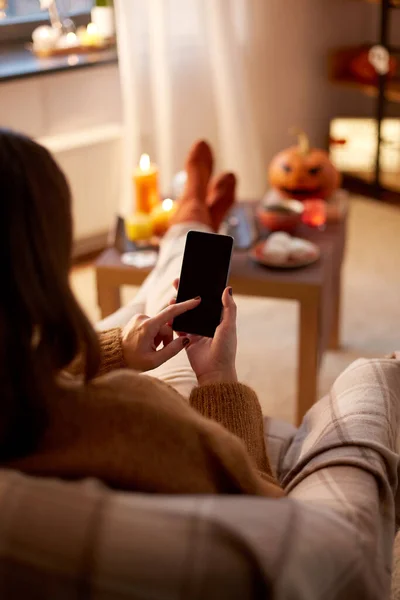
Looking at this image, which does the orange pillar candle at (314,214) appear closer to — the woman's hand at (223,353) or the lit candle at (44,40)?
the woman's hand at (223,353)

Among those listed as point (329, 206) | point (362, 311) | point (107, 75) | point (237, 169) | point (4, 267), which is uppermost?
point (4, 267)

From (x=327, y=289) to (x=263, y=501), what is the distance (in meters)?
1.21

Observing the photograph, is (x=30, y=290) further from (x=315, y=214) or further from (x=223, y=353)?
(x=315, y=214)

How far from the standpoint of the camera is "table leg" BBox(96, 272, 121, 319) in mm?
1870

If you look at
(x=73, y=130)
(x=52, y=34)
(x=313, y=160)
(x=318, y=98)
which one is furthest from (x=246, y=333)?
(x=318, y=98)

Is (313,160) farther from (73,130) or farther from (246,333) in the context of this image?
(73,130)

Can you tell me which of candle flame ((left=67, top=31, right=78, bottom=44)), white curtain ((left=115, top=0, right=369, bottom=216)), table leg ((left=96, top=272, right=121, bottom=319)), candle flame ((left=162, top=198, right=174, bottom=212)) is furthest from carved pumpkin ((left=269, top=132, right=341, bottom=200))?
candle flame ((left=67, top=31, right=78, bottom=44))

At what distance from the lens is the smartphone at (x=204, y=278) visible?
1.11m

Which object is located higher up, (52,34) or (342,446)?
(52,34)

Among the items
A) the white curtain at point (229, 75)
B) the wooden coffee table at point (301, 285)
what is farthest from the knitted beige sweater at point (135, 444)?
the white curtain at point (229, 75)

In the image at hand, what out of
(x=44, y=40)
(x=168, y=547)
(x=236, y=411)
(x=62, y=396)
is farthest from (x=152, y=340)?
(x=44, y=40)

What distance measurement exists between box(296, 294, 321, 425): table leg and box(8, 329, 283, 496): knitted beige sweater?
996mm

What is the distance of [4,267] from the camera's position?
2.00 ft

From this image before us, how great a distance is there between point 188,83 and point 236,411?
229cm
